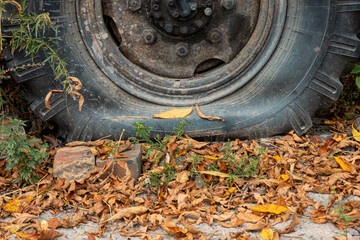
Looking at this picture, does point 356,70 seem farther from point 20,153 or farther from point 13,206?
point 13,206

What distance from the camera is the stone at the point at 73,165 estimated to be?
2367mm

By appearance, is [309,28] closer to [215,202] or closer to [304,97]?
[304,97]

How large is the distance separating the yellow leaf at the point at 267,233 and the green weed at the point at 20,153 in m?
1.14

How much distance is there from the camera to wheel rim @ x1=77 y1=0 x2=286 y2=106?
9.04 ft

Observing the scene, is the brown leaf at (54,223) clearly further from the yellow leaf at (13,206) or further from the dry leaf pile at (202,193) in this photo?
the yellow leaf at (13,206)

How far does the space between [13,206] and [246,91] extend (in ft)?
4.84

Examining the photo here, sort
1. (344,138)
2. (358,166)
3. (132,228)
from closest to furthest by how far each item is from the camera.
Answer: (132,228), (358,166), (344,138)

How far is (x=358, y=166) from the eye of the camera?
7.92 feet

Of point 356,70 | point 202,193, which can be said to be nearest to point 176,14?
point 202,193

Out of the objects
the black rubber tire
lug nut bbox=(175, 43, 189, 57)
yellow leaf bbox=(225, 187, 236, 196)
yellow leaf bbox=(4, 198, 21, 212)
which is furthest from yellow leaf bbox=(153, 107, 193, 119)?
yellow leaf bbox=(4, 198, 21, 212)

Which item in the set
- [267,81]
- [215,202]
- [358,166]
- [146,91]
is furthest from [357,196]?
[146,91]

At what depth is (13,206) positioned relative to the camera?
2.18m

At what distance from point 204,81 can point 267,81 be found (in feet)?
1.26

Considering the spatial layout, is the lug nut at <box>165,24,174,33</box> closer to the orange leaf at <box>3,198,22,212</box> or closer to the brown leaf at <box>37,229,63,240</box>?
the orange leaf at <box>3,198,22,212</box>
